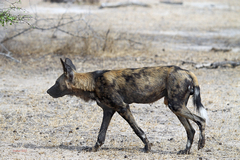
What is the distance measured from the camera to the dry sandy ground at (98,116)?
4191 mm

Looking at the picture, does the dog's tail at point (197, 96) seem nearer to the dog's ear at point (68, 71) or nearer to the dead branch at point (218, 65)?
the dog's ear at point (68, 71)

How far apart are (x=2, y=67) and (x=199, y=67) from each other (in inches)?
178

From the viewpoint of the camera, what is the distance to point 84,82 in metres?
4.15

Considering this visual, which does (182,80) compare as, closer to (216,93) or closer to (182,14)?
(216,93)

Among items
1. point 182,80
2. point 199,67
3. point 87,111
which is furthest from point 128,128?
point 199,67

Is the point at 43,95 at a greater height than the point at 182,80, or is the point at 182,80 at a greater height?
the point at 182,80

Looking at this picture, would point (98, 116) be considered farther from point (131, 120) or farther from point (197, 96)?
point (197, 96)

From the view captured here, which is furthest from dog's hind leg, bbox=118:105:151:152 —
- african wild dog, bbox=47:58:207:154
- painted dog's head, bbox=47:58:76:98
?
painted dog's head, bbox=47:58:76:98

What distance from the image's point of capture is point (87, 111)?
5.59 meters

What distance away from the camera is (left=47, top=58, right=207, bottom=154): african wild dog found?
4.00 m

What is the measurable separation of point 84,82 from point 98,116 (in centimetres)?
137

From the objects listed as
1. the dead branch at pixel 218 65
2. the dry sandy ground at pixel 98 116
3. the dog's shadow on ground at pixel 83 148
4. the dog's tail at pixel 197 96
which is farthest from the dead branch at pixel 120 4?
the dog's tail at pixel 197 96

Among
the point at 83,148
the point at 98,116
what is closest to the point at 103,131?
the point at 83,148

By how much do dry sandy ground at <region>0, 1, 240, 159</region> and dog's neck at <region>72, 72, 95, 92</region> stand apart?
0.76m
